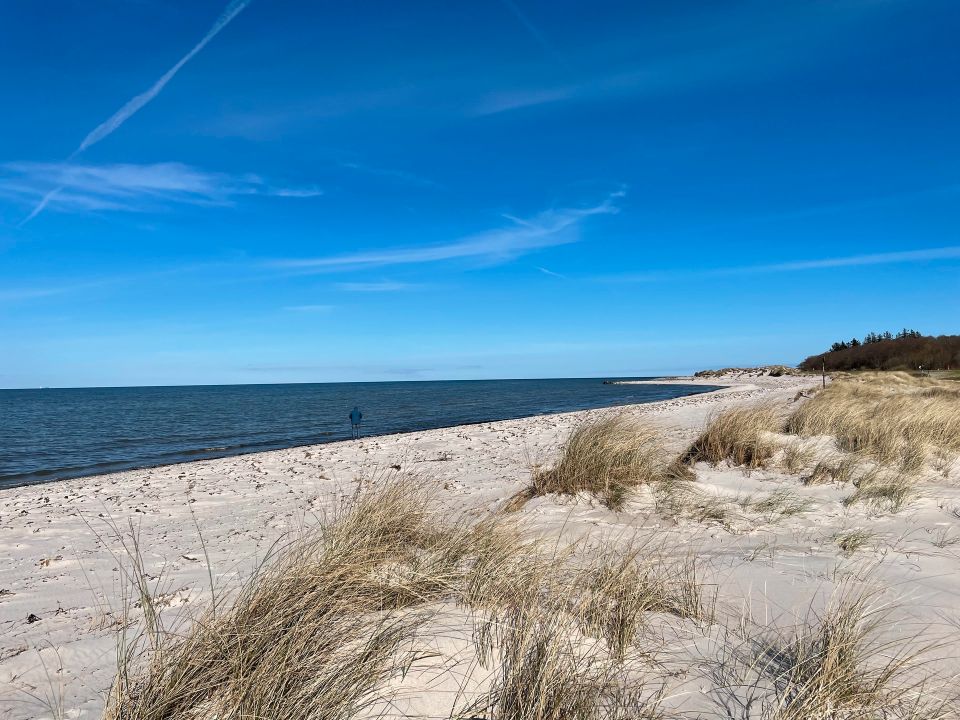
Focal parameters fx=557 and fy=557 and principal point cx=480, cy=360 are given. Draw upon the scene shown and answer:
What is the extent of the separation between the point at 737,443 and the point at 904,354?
60.0 m

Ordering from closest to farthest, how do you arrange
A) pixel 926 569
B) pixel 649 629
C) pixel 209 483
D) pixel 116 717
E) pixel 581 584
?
pixel 116 717 < pixel 649 629 < pixel 581 584 < pixel 926 569 < pixel 209 483

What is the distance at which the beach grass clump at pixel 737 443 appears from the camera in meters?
7.88

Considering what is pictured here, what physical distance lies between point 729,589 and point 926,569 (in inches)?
60.6

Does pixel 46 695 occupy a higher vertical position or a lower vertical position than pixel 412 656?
lower

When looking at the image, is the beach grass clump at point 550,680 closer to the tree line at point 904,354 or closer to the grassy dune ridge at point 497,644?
the grassy dune ridge at point 497,644

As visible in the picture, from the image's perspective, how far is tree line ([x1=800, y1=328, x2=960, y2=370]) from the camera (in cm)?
5100

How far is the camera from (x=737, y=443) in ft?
26.5

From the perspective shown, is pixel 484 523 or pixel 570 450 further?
pixel 570 450

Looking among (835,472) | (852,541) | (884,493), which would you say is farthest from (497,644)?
(835,472)

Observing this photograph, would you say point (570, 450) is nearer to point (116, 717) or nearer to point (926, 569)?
point (926, 569)

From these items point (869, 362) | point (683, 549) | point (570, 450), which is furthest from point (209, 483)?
point (869, 362)

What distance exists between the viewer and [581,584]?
3.14 m

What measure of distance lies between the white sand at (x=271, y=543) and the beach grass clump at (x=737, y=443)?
47 centimetres

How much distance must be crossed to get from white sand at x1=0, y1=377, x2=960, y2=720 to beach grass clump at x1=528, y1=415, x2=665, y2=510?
0.79 feet
